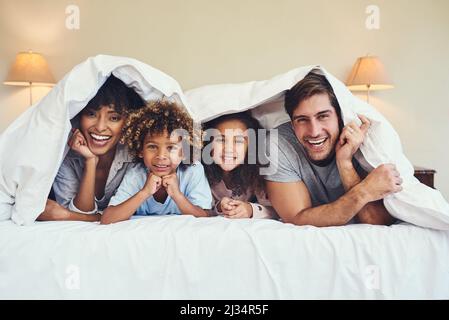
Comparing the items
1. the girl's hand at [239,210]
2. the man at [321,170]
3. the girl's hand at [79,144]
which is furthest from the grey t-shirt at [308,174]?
the girl's hand at [79,144]

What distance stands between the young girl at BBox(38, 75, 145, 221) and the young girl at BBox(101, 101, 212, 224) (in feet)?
0.15

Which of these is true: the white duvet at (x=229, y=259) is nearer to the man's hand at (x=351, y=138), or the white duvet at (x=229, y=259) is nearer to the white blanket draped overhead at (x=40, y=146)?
the white blanket draped overhead at (x=40, y=146)

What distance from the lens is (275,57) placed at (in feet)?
7.95

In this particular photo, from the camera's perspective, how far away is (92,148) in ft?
4.11

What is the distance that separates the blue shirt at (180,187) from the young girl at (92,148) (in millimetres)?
52

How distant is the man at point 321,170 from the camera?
1146 mm

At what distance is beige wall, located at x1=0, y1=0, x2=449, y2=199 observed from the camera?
2.38 m

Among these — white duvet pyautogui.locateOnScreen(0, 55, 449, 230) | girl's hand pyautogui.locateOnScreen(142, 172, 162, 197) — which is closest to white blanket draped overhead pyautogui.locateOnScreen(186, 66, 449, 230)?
white duvet pyautogui.locateOnScreen(0, 55, 449, 230)

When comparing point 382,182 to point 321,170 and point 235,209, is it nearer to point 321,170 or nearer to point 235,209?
point 321,170

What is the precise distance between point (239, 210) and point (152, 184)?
0.85ft

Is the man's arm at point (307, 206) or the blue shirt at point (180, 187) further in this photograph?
the blue shirt at point (180, 187)

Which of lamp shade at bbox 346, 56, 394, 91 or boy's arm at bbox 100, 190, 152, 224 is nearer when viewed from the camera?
boy's arm at bbox 100, 190, 152, 224

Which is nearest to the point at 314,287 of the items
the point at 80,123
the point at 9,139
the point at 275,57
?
the point at 80,123

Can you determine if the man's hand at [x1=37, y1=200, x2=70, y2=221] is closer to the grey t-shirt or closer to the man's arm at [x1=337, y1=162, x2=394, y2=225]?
the grey t-shirt
